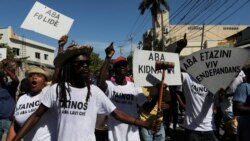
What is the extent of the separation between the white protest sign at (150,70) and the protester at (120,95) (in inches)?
7.4

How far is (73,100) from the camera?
3.57 m

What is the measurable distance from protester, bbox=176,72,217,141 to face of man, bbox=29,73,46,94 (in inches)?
76.9

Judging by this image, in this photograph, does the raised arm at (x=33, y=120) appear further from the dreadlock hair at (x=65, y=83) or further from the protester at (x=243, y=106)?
the protester at (x=243, y=106)

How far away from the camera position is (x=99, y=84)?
16.1ft

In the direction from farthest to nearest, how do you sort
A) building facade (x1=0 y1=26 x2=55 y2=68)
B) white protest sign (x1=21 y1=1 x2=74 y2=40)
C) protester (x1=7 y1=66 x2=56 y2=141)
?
1. building facade (x1=0 y1=26 x2=55 y2=68)
2. white protest sign (x1=21 y1=1 x2=74 y2=40)
3. protester (x1=7 y1=66 x2=56 y2=141)

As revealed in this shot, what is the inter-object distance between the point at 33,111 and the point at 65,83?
55cm

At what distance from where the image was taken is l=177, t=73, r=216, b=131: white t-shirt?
529cm

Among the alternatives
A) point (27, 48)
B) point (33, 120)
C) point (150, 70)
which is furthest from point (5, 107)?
point (27, 48)

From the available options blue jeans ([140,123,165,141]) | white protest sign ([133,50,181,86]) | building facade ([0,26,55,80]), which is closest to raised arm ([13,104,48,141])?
white protest sign ([133,50,181,86])

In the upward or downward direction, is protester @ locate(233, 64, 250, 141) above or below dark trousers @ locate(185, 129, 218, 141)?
above

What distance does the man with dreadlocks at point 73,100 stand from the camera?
3.53 m

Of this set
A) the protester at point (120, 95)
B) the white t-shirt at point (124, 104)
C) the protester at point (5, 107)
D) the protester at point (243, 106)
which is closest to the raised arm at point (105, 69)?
the protester at point (120, 95)

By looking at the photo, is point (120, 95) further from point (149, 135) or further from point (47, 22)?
point (47, 22)

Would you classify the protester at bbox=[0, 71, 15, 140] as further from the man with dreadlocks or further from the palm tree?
the palm tree
